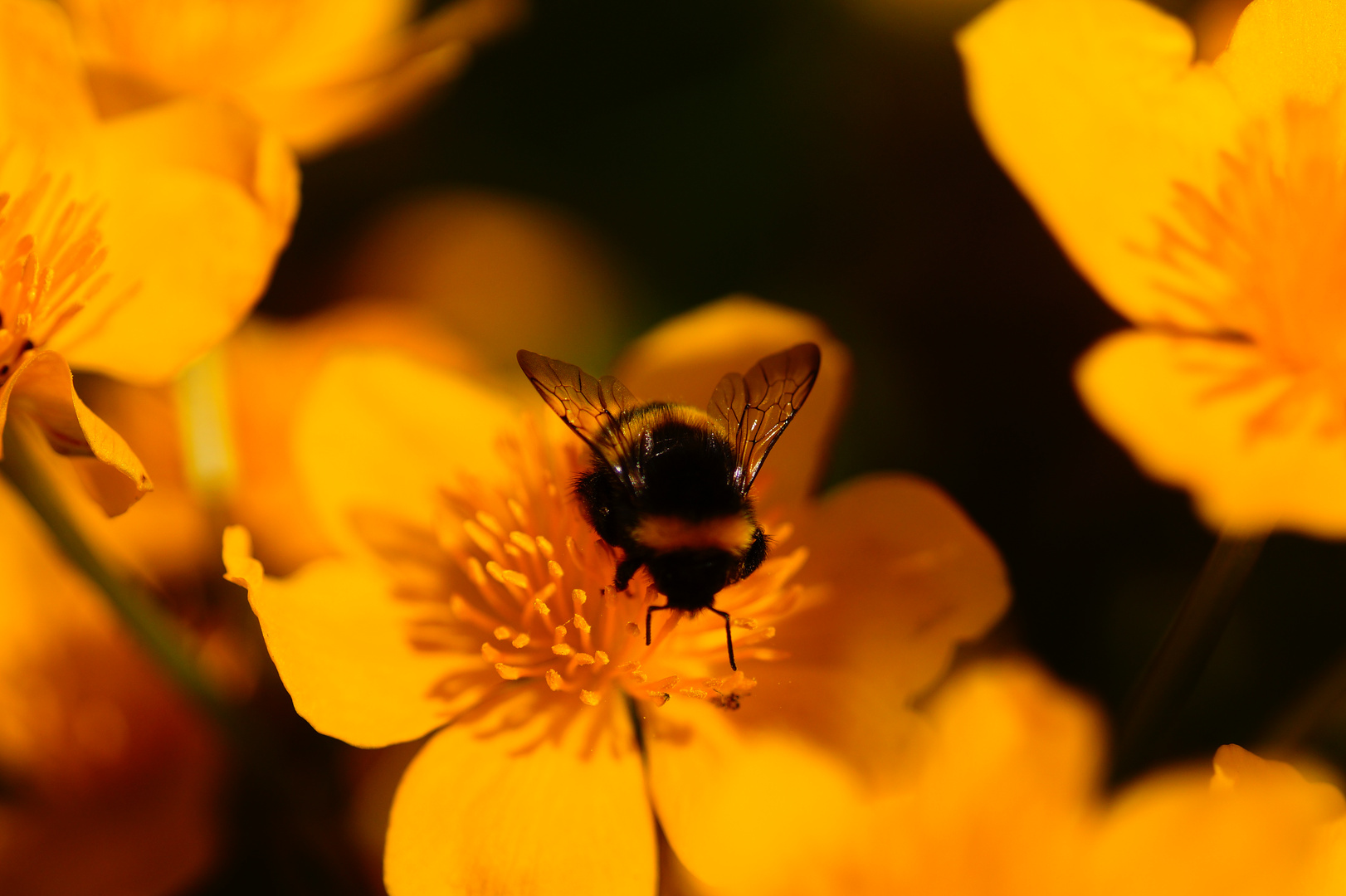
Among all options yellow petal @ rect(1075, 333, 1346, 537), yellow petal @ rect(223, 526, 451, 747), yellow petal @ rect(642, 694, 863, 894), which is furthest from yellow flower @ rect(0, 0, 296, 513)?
yellow petal @ rect(1075, 333, 1346, 537)

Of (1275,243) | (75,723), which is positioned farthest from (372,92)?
(1275,243)

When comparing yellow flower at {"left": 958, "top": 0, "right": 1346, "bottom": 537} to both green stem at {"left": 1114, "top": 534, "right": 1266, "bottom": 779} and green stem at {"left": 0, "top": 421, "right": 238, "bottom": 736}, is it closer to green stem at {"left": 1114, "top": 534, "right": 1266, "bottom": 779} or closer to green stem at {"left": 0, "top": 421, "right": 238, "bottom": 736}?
green stem at {"left": 1114, "top": 534, "right": 1266, "bottom": 779}

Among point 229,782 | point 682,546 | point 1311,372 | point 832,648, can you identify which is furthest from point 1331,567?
point 229,782

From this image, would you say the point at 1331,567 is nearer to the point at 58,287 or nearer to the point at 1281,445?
the point at 1281,445

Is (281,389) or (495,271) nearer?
(281,389)

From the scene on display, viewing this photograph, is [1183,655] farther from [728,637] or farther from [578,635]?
[578,635]
